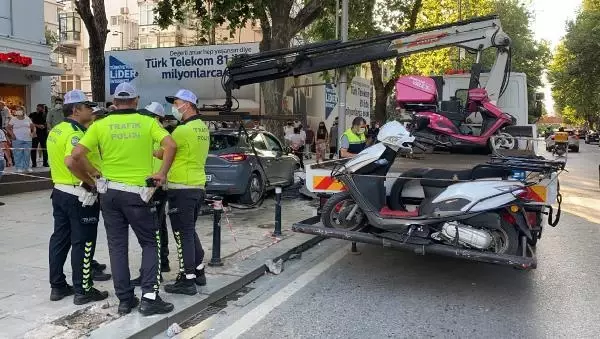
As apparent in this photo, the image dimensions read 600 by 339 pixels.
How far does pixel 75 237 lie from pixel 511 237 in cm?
400

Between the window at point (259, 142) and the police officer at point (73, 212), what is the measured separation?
5849 mm

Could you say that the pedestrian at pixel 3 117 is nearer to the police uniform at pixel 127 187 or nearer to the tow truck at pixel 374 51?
the tow truck at pixel 374 51

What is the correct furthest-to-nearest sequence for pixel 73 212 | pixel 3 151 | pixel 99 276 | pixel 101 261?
pixel 3 151, pixel 101 261, pixel 99 276, pixel 73 212

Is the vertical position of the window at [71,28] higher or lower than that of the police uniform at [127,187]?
higher

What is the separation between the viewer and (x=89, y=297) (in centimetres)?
498

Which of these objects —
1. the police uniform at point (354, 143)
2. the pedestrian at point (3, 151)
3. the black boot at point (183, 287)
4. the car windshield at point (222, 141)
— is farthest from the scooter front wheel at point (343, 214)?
the pedestrian at point (3, 151)

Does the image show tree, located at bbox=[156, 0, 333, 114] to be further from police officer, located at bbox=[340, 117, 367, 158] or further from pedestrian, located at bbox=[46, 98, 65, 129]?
police officer, located at bbox=[340, 117, 367, 158]

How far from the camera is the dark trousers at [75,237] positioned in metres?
4.95

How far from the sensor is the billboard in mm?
15852

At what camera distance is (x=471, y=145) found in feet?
27.0

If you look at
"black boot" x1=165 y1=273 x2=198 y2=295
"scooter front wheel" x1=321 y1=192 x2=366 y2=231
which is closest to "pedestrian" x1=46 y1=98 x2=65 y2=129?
"black boot" x1=165 y1=273 x2=198 y2=295

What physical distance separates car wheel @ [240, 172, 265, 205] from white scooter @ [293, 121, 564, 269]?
4.38 m

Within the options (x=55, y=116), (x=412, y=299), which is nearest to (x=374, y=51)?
(x=412, y=299)

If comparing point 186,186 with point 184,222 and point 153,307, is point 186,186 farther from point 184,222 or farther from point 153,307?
point 153,307
